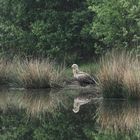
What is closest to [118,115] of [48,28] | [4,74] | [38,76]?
[38,76]

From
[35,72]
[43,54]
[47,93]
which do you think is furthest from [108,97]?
[43,54]

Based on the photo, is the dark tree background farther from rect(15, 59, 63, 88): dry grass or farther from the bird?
rect(15, 59, 63, 88): dry grass

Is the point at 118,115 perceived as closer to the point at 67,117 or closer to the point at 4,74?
the point at 67,117

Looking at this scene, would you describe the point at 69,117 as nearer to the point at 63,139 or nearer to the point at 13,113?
the point at 13,113

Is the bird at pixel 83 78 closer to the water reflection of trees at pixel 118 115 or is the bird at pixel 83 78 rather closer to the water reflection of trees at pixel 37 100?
the water reflection of trees at pixel 37 100

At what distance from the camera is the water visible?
12461mm

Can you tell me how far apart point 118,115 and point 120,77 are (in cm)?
329

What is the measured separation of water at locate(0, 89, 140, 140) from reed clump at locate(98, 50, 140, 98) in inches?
16.0

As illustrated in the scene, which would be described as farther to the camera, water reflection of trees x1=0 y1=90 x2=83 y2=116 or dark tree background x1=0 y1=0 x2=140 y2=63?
dark tree background x1=0 y1=0 x2=140 y2=63

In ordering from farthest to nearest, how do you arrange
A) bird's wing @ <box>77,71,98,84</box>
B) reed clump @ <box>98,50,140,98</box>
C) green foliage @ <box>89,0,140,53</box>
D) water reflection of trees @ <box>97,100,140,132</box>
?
green foliage @ <box>89,0,140,53</box> → bird's wing @ <box>77,71,98,84</box> → reed clump @ <box>98,50,140,98</box> → water reflection of trees @ <box>97,100,140,132</box>

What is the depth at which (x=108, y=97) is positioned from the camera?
18.3 meters

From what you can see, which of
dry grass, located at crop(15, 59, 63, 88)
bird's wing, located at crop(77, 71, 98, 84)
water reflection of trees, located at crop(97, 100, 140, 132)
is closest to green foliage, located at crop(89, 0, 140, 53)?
bird's wing, located at crop(77, 71, 98, 84)

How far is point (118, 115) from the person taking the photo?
48.6 feet

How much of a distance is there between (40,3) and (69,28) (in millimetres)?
2241
